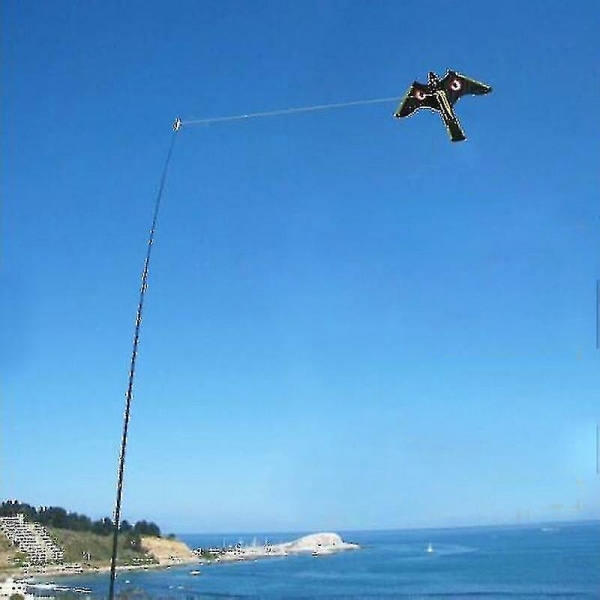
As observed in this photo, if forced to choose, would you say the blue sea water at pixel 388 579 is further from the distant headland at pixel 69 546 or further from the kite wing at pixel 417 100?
the kite wing at pixel 417 100

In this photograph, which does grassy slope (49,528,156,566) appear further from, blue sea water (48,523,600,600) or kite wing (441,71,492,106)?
kite wing (441,71,492,106)

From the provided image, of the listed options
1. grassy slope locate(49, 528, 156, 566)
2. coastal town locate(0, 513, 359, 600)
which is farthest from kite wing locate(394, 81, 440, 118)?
grassy slope locate(49, 528, 156, 566)

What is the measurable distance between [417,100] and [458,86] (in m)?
0.37

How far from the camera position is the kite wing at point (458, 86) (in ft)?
20.0

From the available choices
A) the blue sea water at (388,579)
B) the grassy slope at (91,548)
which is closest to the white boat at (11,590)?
the blue sea water at (388,579)

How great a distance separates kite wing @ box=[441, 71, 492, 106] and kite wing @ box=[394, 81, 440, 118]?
13 cm

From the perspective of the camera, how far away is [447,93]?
6156 millimetres

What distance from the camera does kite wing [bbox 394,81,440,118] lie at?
620 centimetres

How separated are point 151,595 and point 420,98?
262ft

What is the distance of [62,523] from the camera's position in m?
112

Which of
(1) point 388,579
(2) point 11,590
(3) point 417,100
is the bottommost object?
(1) point 388,579

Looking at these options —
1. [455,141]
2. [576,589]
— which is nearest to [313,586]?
[576,589]

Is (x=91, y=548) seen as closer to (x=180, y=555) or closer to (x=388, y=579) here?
(x=180, y=555)

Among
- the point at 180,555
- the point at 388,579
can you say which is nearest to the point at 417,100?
the point at 388,579
